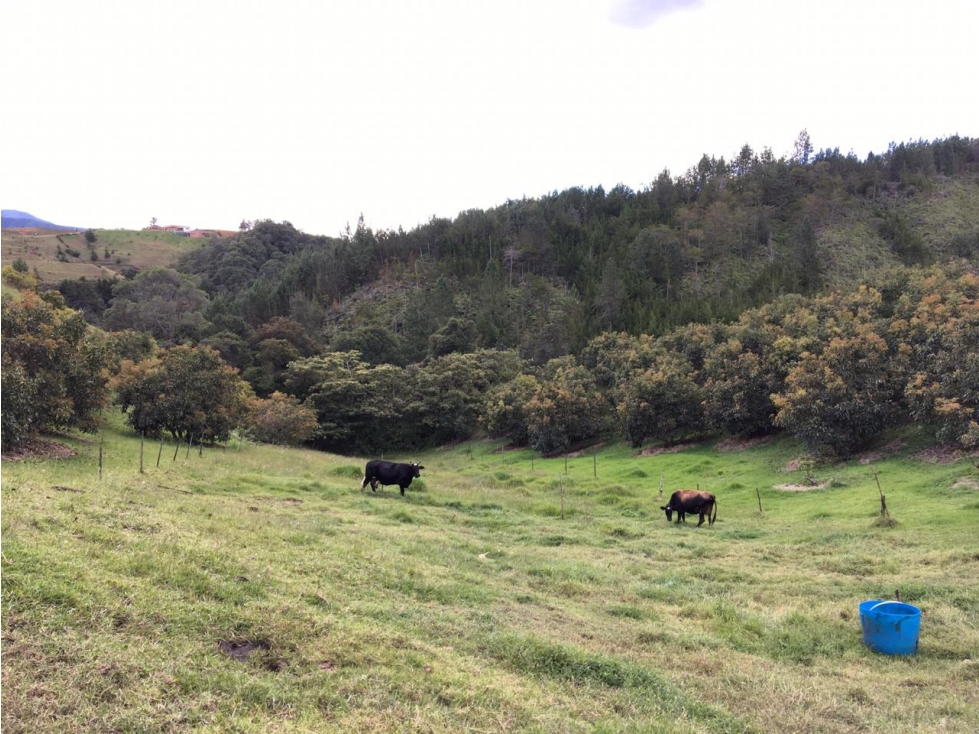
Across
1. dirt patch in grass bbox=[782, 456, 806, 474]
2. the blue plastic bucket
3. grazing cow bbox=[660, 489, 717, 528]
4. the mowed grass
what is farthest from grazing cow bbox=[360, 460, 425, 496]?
dirt patch in grass bbox=[782, 456, 806, 474]

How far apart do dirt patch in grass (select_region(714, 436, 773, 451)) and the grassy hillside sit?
101 metres

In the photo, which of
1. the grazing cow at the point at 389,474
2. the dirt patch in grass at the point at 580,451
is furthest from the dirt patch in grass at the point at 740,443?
the grazing cow at the point at 389,474

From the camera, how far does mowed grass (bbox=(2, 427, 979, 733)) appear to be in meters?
5.28

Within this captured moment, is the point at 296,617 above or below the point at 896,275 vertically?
below

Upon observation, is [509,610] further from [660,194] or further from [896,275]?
[660,194]

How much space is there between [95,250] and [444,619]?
165 meters

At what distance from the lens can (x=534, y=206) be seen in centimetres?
11319

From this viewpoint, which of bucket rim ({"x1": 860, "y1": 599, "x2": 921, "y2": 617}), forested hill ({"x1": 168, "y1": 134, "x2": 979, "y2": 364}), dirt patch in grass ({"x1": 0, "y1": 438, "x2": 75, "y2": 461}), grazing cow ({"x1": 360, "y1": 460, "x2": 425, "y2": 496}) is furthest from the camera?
forested hill ({"x1": 168, "y1": 134, "x2": 979, "y2": 364})

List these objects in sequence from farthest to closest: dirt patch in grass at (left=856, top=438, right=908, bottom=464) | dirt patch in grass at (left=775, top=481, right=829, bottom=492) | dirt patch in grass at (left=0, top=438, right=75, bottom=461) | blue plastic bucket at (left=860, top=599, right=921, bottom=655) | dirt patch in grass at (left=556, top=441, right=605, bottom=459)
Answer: dirt patch in grass at (left=556, top=441, right=605, bottom=459) → dirt patch in grass at (left=856, top=438, right=908, bottom=464) → dirt patch in grass at (left=775, top=481, right=829, bottom=492) → dirt patch in grass at (left=0, top=438, right=75, bottom=461) → blue plastic bucket at (left=860, top=599, right=921, bottom=655)

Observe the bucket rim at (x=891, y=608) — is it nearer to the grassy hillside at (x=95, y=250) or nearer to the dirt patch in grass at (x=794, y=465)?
the dirt patch in grass at (x=794, y=465)

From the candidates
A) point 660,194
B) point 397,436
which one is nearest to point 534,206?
point 660,194

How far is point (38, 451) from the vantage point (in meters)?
19.1

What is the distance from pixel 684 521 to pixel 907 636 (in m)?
11.0

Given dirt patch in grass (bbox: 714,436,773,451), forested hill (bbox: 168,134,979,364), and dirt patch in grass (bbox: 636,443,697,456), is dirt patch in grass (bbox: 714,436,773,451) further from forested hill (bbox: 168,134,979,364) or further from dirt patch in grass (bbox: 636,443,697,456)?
forested hill (bbox: 168,134,979,364)
